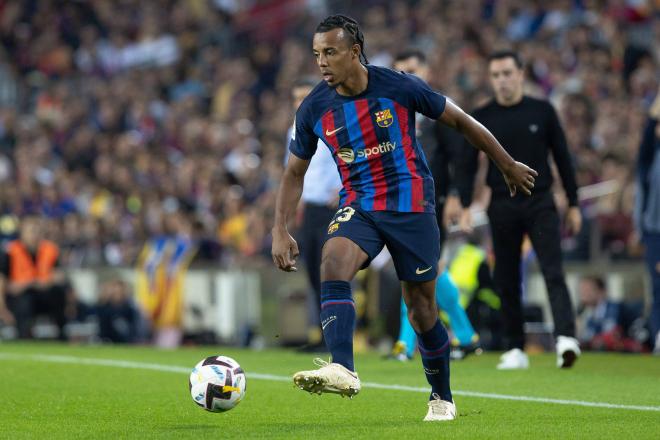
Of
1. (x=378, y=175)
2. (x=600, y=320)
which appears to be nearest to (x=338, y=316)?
(x=378, y=175)

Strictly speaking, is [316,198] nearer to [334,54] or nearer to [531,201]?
[531,201]

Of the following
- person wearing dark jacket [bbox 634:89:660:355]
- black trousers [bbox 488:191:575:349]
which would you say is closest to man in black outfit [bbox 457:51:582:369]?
black trousers [bbox 488:191:575:349]

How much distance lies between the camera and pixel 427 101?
21.5 feet

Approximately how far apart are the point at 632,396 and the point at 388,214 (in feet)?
7.33

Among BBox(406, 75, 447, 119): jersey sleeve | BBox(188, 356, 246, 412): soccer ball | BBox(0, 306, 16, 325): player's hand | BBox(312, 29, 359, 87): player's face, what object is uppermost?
BBox(312, 29, 359, 87): player's face

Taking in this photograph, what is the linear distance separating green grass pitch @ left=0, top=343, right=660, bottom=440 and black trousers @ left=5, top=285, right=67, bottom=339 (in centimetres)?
675

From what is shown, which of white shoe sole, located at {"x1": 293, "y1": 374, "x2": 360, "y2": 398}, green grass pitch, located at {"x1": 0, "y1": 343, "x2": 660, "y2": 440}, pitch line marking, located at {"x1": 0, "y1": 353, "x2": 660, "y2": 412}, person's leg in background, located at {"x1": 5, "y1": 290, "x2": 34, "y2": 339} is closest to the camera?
white shoe sole, located at {"x1": 293, "y1": 374, "x2": 360, "y2": 398}

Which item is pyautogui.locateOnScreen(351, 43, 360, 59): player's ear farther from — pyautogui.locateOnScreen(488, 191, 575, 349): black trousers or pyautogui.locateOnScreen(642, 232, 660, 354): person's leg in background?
pyautogui.locateOnScreen(642, 232, 660, 354): person's leg in background

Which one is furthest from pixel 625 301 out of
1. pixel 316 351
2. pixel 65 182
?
pixel 65 182

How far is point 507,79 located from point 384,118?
3864 mm

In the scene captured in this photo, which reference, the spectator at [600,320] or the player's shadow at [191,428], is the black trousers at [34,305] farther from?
the player's shadow at [191,428]

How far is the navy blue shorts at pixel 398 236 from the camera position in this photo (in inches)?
257

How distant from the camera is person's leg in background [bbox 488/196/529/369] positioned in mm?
10211

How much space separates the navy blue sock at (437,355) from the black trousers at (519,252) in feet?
11.0
